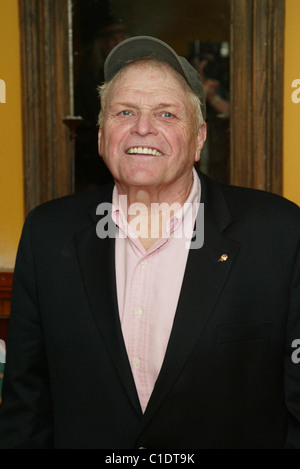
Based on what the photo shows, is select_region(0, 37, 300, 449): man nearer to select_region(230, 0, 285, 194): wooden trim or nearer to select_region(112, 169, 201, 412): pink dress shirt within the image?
select_region(112, 169, 201, 412): pink dress shirt

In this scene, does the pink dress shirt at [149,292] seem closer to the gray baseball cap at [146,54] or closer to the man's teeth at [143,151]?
the man's teeth at [143,151]

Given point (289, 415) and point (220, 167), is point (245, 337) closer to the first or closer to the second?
point (289, 415)

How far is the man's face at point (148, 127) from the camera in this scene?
4.58ft

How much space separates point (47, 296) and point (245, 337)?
490 millimetres

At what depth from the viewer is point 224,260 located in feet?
4.60

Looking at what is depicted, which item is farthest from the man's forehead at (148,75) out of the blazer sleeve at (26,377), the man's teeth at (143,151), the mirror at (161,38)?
the mirror at (161,38)

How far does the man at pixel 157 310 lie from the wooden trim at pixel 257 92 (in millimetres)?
1169

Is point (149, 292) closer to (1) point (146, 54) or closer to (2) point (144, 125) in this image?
(2) point (144, 125)

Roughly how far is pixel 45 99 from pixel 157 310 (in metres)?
1.65

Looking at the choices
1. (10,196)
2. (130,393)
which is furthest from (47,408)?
(10,196)

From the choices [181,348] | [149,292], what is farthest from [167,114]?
[181,348]

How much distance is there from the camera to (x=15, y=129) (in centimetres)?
274

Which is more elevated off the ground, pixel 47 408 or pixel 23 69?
pixel 23 69
